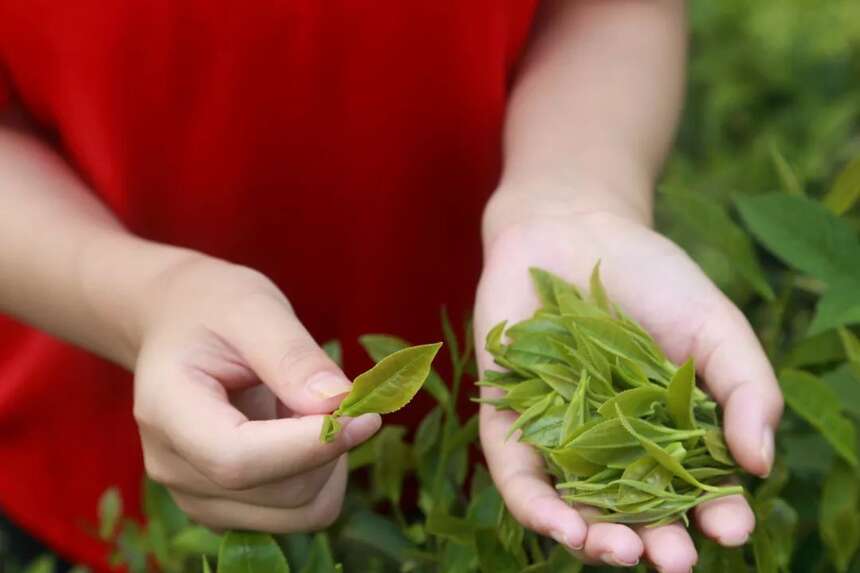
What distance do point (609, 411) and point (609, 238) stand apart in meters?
0.24

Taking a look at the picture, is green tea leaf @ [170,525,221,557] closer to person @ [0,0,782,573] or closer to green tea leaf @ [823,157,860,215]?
person @ [0,0,782,573]

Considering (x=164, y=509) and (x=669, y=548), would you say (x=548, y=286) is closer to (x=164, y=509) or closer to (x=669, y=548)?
(x=669, y=548)

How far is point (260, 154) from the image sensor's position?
112 centimetres

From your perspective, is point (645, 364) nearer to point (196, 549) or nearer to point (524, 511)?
point (524, 511)

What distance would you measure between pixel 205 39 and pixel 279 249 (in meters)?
0.24

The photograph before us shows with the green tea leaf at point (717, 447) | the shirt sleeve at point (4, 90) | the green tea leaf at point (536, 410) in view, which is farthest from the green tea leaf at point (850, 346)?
the shirt sleeve at point (4, 90)

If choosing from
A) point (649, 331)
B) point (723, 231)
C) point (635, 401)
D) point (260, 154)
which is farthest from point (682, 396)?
point (260, 154)

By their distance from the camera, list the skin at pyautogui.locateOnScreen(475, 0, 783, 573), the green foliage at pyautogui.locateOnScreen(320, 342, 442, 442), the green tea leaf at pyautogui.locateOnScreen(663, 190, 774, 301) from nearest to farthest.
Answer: the green foliage at pyautogui.locateOnScreen(320, 342, 442, 442) < the skin at pyautogui.locateOnScreen(475, 0, 783, 573) < the green tea leaf at pyautogui.locateOnScreen(663, 190, 774, 301)

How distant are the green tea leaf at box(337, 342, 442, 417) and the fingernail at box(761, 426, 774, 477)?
0.84 ft

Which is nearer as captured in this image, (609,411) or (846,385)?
(609,411)

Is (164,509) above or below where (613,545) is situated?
below

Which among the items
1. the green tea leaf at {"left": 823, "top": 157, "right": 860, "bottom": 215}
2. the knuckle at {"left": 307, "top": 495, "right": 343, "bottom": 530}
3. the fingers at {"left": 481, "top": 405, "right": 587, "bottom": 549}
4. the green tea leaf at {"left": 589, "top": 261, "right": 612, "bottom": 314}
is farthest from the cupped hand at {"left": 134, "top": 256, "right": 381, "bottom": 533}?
the green tea leaf at {"left": 823, "top": 157, "right": 860, "bottom": 215}

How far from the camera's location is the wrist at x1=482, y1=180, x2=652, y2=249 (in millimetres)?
985

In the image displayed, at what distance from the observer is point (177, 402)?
0.77m
